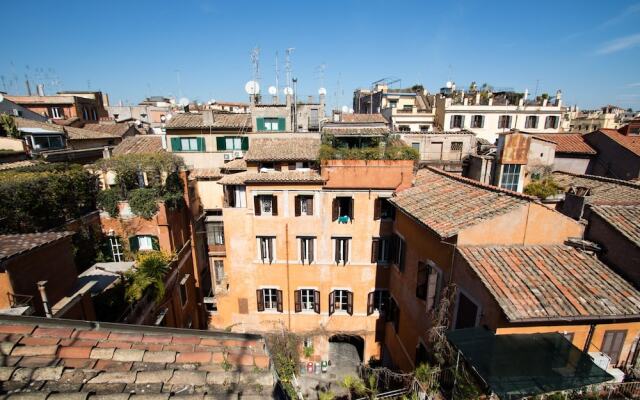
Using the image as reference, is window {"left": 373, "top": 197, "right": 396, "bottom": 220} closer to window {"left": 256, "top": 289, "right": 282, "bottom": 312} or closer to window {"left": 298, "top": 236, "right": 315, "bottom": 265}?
window {"left": 298, "top": 236, "right": 315, "bottom": 265}

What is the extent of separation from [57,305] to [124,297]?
9.25ft

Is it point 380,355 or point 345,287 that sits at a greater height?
point 345,287

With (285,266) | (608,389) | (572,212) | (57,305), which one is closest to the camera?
(608,389)

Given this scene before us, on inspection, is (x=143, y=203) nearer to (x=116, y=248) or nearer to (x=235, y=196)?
(x=116, y=248)

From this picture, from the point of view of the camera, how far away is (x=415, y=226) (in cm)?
1266

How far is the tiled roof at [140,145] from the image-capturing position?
2638cm

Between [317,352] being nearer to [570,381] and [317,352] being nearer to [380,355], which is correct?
[380,355]

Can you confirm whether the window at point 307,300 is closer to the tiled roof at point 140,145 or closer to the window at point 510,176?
the window at point 510,176

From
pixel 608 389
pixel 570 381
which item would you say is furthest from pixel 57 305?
pixel 608 389

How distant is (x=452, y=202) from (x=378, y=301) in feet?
29.6

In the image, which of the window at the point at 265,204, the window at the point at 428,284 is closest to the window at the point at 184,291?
the window at the point at 265,204

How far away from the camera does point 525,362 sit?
669 cm

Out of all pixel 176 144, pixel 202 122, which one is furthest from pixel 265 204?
pixel 176 144

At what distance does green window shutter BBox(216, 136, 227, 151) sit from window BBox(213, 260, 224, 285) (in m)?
10.7
